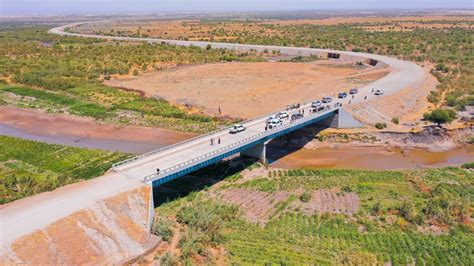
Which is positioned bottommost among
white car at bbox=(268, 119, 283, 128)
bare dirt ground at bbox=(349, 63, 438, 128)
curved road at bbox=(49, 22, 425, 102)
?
bare dirt ground at bbox=(349, 63, 438, 128)

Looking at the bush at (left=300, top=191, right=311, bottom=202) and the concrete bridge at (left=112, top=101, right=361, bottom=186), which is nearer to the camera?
the concrete bridge at (left=112, top=101, right=361, bottom=186)

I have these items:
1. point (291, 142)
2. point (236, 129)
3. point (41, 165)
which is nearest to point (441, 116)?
point (291, 142)

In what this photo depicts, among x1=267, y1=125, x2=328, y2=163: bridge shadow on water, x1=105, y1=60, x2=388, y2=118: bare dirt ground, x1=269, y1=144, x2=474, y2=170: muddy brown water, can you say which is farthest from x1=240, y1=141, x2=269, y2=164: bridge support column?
x1=105, y1=60, x2=388, y2=118: bare dirt ground

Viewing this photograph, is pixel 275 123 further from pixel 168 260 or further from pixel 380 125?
pixel 168 260

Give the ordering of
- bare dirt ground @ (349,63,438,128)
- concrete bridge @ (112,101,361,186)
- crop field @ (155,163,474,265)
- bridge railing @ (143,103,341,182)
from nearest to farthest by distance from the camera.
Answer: crop field @ (155,163,474,265) < bridge railing @ (143,103,341,182) < concrete bridge @ (112,101,361,186) < bare dirt ground @ (349,63,438,128)

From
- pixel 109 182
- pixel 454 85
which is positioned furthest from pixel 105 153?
pixel 454 85

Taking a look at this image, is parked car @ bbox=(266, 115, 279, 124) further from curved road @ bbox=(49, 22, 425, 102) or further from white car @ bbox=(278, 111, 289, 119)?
curved road @ bbox=(49, 22, 425, 102)

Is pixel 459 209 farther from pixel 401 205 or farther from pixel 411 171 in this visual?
pixel 411 171
